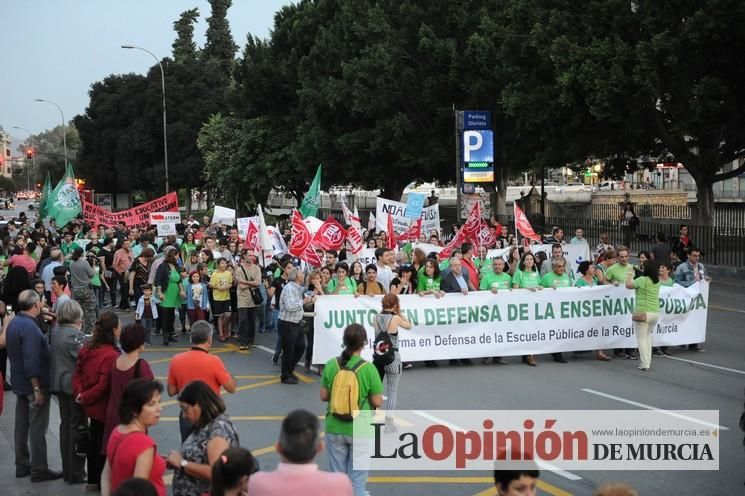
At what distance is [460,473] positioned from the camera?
8648 millimetres

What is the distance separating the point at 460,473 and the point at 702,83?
2036cm

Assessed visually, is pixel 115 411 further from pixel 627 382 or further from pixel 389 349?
pixel 627 382

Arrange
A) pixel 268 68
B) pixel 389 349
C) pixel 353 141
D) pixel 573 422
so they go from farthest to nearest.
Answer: pixel 268 68 < pixel 353 141 < pixel 573 422 < pixel 389 349

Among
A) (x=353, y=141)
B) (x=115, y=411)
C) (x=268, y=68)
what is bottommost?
(x=115, y=411)

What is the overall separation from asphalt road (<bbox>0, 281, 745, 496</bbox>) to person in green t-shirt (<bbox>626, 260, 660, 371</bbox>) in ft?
1.18

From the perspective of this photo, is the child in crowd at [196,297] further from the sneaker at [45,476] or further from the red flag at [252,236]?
the sneaker at [45,476]

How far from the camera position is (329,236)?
56.8 feet

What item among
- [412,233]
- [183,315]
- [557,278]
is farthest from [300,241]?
[412,233]

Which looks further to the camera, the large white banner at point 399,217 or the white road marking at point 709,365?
the large white banner at point 399,217

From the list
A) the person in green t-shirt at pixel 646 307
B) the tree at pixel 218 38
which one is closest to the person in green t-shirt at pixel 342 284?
the person in green t-shirt at pixel 646 307

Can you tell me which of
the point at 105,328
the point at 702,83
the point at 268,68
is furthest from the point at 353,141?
the point at 105,328

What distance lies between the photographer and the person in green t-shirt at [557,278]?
14.1m

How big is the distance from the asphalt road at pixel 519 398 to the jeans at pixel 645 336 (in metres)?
0.21

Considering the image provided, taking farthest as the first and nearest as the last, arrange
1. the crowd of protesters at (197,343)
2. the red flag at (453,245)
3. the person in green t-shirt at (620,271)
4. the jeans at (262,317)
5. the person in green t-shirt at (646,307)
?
1. the red flag at (453,245)
2. the jeans at (262,317)
3. the person in green t-shirt at (620,271)
4. the person in green t-shirt at (646,307)
5. the crowd of protesters at (197,343)
